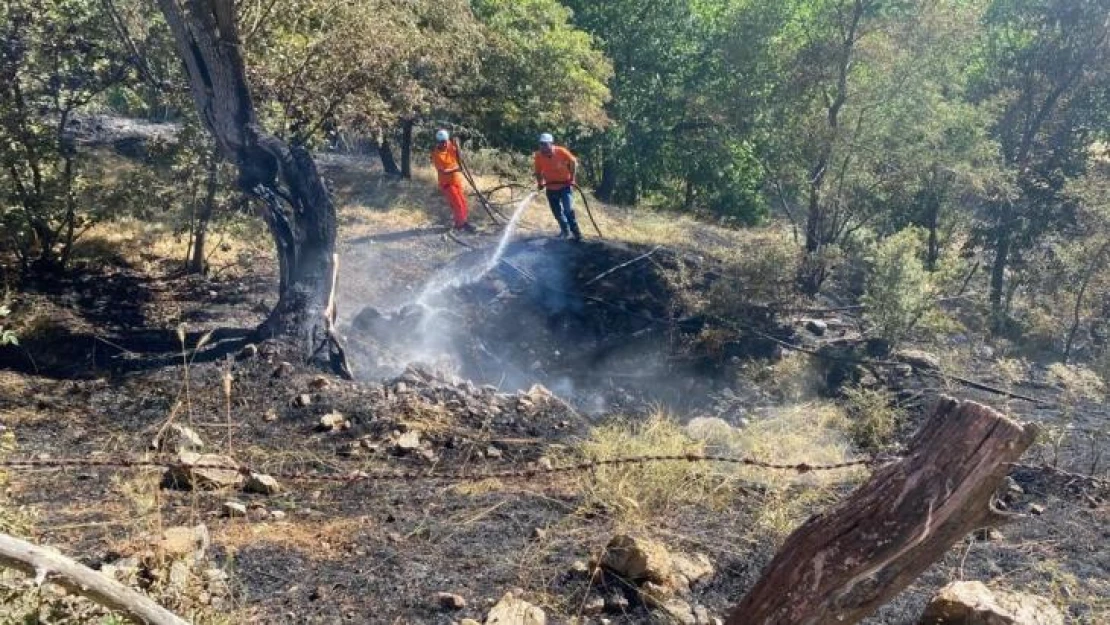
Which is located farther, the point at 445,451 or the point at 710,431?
the point at 710,431

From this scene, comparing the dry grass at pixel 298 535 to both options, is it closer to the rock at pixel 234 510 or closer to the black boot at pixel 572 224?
the rock at pixel 234 510

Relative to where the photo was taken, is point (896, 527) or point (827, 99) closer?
point (896, 527)

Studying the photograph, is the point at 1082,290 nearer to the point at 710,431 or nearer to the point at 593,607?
the point at 710,431

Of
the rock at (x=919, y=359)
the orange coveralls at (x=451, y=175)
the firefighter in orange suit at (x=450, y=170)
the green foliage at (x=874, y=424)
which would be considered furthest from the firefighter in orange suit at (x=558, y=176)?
the green foliage at (x=874, y=424)

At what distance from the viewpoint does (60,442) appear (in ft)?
19.6

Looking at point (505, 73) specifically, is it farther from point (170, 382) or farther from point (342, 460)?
point (342, 460)

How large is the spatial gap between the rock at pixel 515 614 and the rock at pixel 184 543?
4.25 feet

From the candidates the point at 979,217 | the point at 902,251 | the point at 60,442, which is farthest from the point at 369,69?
the point at 979,217

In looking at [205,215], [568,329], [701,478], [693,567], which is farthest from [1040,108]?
[693,567]

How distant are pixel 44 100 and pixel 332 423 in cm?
572

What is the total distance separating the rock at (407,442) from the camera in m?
6.05

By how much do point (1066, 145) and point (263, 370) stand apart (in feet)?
49.4

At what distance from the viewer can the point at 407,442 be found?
6109 mm

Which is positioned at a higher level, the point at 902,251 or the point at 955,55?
the point at 955,55
